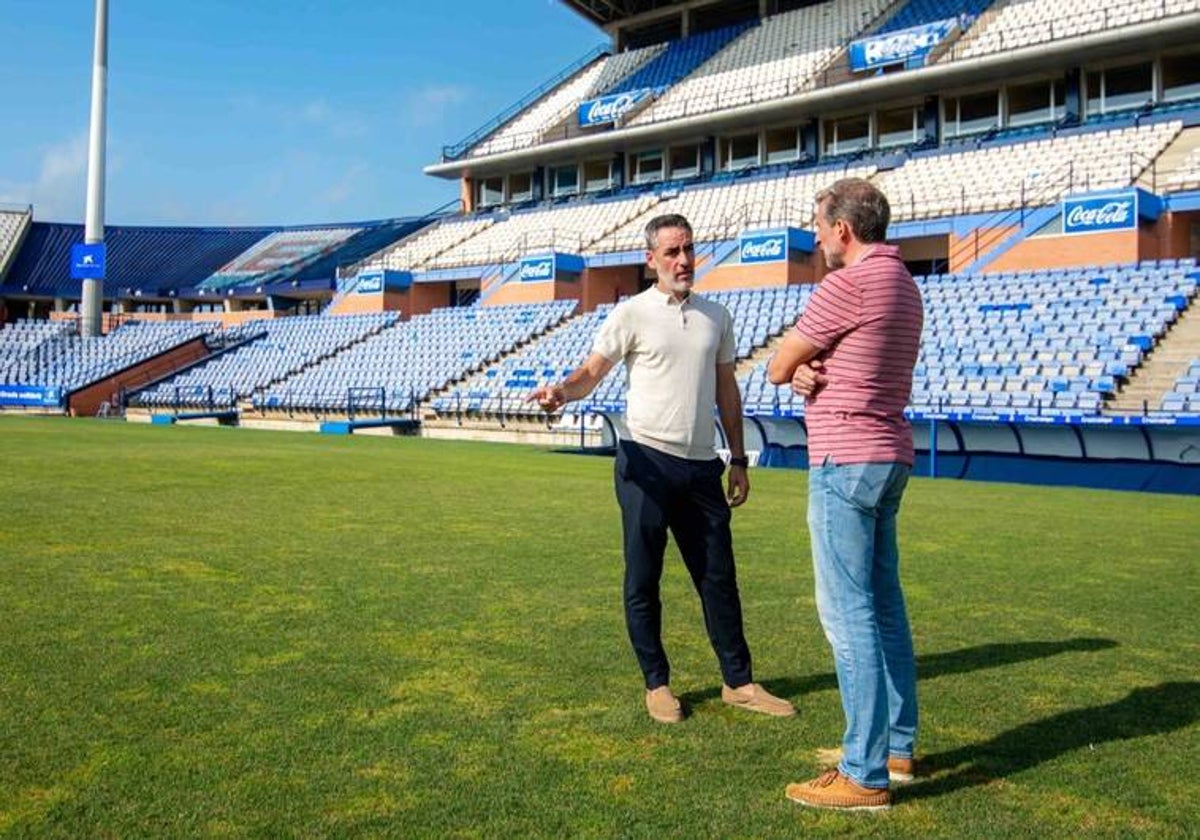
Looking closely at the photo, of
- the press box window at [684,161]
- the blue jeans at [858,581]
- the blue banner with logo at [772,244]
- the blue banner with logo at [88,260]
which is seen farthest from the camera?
the blue banner with logo at [88,260]

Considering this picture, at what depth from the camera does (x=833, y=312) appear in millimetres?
3342

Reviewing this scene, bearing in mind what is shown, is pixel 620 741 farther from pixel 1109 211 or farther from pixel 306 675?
pixel 1109 211

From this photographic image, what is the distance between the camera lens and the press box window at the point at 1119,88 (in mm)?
31770

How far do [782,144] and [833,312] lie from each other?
38.4 m

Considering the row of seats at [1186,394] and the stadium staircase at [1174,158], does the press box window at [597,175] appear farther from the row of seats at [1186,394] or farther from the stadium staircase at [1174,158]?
the row of seats at [1186,394]

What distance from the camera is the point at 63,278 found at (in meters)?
55.7

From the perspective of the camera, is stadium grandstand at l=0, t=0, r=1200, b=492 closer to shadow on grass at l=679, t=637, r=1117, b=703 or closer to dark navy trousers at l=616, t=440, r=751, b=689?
shadow on grass at l=679, t=637, r=1117, b=703

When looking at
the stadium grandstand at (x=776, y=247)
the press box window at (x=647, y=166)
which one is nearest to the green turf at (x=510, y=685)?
the stadium grandstand at (x=776, y=247)

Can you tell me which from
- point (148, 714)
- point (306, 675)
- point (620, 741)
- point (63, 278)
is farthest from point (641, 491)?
point (63, 278)

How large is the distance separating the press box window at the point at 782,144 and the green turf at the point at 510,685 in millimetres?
31882

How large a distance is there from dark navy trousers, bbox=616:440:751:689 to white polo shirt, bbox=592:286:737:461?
7 centimetres

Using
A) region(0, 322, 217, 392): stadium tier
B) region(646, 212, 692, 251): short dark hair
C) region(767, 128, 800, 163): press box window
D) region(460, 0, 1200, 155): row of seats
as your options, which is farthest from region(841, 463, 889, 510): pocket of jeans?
region(0, 322, 217, 392): stadium tier

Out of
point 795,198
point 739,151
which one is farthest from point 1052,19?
point 739,151

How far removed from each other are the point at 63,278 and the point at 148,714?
58.8 metres
